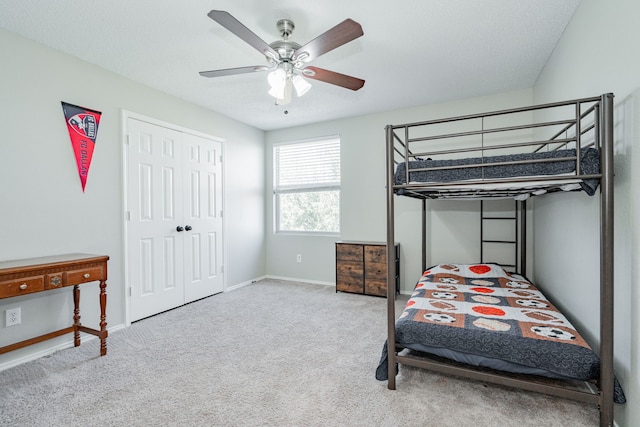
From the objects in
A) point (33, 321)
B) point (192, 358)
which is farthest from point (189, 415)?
point (33, 321)

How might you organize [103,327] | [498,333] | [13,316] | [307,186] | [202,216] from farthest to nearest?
[307,186]
[202,216]
[103,327]
[13,316]
[498,333]

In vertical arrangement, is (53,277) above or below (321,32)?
below

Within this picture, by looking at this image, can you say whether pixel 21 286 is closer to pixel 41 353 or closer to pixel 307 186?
pixel 41 353

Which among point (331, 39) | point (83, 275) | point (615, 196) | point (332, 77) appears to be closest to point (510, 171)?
point (615, 196)

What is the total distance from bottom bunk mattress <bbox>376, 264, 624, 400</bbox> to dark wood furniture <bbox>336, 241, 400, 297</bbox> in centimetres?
136

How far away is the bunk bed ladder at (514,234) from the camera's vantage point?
11.5ft

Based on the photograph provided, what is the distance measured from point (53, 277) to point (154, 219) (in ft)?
4.22

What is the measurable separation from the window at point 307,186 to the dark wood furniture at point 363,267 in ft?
1.84

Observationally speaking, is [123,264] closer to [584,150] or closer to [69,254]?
[69,254]

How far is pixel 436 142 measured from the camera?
396 cm

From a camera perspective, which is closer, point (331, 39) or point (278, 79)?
point (331, 39)

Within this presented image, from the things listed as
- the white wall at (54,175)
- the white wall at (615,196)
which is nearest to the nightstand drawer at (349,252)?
the white wall at (615,196)

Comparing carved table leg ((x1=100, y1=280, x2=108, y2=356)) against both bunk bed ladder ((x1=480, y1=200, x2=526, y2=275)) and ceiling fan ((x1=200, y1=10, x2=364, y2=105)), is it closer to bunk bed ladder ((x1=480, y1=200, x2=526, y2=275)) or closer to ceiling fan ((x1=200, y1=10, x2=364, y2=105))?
ceiling fan ((x1=200, y1=10, x2=364, y2=105))

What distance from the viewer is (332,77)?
92.6 inches
